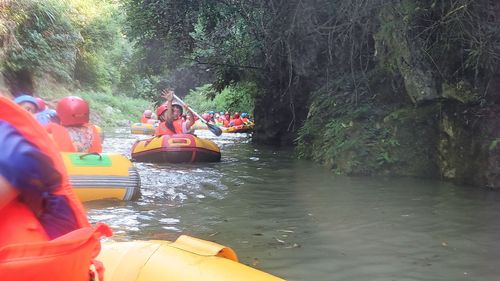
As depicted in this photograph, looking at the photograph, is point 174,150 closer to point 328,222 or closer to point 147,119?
point 328,222

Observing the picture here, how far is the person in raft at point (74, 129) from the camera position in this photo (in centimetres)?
614

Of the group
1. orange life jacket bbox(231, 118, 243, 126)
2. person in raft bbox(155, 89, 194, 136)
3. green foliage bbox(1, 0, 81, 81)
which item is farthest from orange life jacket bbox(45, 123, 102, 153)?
orange life jacket bbox(231, 118, 243, 126)

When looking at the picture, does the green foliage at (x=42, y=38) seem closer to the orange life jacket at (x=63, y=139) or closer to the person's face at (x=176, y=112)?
the person's face at (x=176, y=112)

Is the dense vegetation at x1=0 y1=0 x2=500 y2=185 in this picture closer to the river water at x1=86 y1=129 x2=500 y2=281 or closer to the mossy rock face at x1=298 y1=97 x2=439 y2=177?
the mossy rock face at x1=298 y1=97 x2=439 y2=177

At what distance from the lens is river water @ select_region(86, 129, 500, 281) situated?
3.84m

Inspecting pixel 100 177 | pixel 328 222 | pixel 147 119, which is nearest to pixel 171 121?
pixel 100 177

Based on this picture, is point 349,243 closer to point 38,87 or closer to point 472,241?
point 472,241

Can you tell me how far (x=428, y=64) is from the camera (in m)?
7.09

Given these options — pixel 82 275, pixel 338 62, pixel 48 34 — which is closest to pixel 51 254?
pixel 82 275

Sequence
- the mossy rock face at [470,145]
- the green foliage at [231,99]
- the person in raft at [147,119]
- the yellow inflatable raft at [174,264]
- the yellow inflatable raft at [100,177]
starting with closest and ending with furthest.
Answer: the yellow inflatable raft at [174,264]
the yellow inflatable raft at [100,177]
the mossy rock face at [470,145]
the green foliage at [231,99]
the person in raft at [147,119]

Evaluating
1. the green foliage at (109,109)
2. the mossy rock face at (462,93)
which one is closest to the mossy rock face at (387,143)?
the mossy rock face at (462,93)

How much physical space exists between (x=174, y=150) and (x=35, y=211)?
8.92 meters

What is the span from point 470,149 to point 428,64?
4.17 ft

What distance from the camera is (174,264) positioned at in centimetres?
197
